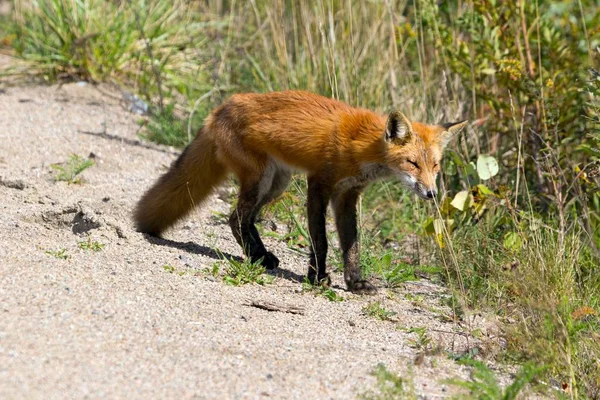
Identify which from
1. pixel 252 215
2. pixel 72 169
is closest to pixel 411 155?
pixel 252 215

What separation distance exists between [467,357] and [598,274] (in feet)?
6.48

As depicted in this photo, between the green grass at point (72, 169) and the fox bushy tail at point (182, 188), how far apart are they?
112 centimetres

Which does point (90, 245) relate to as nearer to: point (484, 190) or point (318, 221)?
point (318, 221)

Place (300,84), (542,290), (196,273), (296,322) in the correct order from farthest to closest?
(300,84), (196,273), (296,322), (542,290)

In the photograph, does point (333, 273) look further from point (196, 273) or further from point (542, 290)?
point (542, 290)

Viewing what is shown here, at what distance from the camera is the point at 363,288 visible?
6.18m

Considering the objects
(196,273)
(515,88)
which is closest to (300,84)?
(515,88)

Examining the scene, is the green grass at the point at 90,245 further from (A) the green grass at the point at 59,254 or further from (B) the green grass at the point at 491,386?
(B) the green grass at the point at 491,386

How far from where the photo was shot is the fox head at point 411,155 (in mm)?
6031

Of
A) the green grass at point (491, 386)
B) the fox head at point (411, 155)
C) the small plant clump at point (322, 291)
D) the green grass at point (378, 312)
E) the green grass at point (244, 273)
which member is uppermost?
the fox head at point (411, 155)

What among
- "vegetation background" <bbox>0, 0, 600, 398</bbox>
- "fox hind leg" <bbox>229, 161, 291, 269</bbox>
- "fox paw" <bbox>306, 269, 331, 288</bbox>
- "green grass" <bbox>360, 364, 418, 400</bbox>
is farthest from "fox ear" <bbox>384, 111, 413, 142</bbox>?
"green grass" <bbox>360, 364, 418, 400</bbox>

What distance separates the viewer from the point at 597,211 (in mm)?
7738

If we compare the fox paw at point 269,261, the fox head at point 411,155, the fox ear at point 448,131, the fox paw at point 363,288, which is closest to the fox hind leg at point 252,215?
the fox paw at point 269,261

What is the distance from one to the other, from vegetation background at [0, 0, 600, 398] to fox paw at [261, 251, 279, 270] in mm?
506
